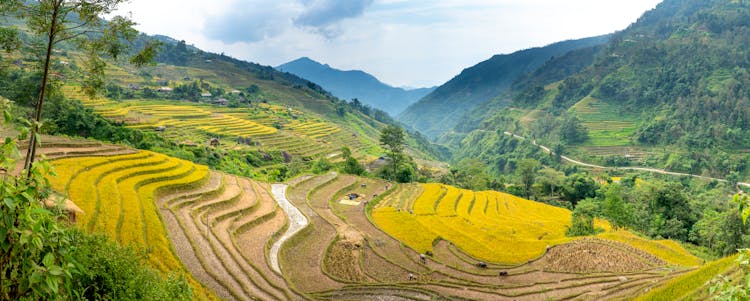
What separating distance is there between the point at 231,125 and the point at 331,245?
2084 inches

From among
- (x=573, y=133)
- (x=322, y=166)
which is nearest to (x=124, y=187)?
(x=322, y=166)

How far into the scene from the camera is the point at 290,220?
29.6 metres

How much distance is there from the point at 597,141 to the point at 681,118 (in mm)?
16894

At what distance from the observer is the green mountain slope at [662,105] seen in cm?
7388

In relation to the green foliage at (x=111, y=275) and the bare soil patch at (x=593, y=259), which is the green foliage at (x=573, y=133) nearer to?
the bare soil patch at (x=593, y=259)

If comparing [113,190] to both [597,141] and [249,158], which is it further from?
[597,141]

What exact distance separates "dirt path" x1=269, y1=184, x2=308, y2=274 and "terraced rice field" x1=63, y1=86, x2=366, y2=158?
844 inches

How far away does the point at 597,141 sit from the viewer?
88125mm

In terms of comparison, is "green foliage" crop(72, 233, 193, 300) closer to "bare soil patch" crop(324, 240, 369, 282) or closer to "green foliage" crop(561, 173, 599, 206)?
"bare soil patch" crop(324, 240, 369, 282)

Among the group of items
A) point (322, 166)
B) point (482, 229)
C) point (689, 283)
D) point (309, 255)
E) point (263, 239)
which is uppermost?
point (689, 283)

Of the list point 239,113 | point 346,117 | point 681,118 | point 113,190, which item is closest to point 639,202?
point 113,190

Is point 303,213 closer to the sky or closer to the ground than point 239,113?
closer to the ground

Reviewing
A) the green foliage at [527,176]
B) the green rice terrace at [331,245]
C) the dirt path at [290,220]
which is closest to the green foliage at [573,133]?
the green foliage at [527,176]

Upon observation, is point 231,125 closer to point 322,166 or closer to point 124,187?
point 322,166
